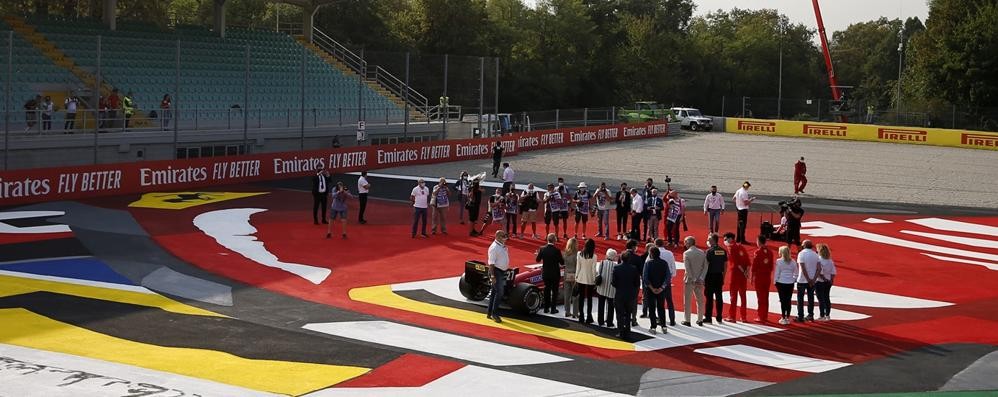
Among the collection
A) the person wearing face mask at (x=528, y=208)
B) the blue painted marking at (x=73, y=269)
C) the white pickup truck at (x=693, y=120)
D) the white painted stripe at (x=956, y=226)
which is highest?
the white pickup truck at (x=693, y=120)

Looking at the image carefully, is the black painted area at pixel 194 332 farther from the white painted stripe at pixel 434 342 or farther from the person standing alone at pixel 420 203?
the person standing alone at pixel 420 203

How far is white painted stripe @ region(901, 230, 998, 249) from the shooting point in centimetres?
2876

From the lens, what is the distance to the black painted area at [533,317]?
1773 centimetres

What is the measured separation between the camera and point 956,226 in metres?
Result: 31.9

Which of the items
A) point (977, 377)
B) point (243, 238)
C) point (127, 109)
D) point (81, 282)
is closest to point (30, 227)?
point (243, 238)

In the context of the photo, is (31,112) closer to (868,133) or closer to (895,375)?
(895,375)

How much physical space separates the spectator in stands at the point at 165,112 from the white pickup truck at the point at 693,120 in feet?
132

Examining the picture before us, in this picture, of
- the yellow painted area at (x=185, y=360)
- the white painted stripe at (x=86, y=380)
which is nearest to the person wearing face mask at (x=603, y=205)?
the yellow painted area at (x=185, y=360)

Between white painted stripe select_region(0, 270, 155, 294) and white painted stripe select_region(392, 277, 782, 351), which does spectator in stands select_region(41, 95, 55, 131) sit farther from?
white painted stripe select_region(392, 277, 782, 351)

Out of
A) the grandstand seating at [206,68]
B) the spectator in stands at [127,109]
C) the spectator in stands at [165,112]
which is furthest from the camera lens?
the grandstand seating at [206,68]

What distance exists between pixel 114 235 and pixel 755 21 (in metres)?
94.2

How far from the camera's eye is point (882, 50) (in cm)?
12344

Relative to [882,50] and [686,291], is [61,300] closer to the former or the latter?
[686,291]

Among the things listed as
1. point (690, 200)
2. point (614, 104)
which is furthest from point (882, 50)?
point (690, 200)
